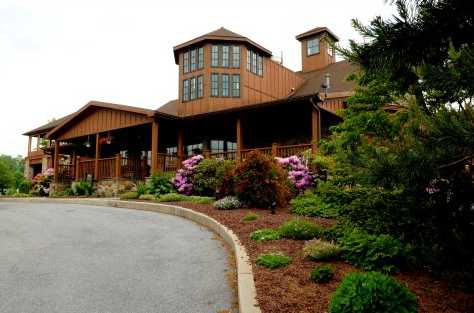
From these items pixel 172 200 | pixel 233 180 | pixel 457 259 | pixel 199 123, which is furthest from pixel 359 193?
pixel 199 123

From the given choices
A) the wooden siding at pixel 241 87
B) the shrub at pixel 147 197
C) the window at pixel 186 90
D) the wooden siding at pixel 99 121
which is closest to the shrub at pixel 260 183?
the shrub at pixel 147 197

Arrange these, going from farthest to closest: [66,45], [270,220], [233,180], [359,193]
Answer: [66,45] < [233,180] < [270,220] < [359,193]

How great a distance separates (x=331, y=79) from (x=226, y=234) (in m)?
16.8

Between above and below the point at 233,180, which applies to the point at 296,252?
below

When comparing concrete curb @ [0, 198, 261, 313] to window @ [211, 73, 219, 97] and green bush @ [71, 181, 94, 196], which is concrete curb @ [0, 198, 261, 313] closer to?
green bush @ [71, 181, 94, 196]

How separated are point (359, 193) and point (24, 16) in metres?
15.7

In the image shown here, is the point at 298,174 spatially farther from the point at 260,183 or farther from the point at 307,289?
the point at 307,289

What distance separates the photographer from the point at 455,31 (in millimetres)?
2867

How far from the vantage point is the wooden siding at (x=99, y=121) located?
18312 mm

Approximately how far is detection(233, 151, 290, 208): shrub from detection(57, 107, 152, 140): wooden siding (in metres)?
8.43

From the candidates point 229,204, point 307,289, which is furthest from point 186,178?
point 307,289

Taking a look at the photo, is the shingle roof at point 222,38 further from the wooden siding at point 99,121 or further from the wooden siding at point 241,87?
the wooden siding at point 99,121

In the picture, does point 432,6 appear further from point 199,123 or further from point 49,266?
point 199,123

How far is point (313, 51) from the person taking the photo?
85.7 feet
